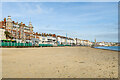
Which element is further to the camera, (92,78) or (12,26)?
(12,26)

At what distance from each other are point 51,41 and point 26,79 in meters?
124

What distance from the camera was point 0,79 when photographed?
4570 mm

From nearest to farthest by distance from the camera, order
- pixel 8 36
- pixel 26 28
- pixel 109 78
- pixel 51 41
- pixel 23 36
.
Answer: pixel 109 78, pixel 8 36, pixel 23 36, pixel 26 28, pixel 51 41

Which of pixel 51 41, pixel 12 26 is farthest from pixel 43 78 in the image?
pixel 51 41

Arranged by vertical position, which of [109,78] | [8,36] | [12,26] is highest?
[12,26]

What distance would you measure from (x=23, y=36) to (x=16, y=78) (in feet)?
307

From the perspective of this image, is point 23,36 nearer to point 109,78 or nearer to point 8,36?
point 8,36

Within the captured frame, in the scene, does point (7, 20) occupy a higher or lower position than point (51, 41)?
higher

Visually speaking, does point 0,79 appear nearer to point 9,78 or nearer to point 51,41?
point 9,78

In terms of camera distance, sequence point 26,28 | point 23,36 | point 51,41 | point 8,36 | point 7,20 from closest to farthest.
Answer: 1. point 8,36
2. point 7,20
3. point 23,36
4. point 26,28
5. point 51,41

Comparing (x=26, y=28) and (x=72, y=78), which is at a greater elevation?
(x=26, y=28)

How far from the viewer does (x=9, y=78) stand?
4.73 meters

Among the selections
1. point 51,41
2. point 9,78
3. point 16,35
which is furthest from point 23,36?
point 9,78

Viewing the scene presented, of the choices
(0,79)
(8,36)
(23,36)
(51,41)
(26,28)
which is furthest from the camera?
(51,41)
